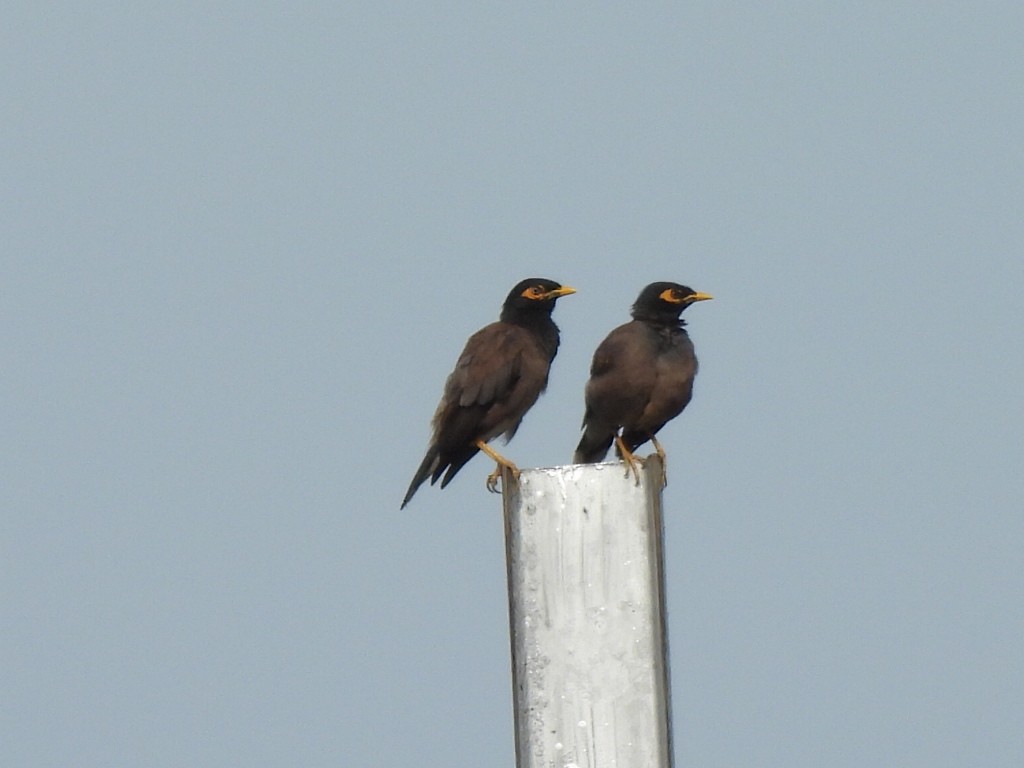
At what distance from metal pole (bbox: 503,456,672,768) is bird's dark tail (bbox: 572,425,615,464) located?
354 centimetres

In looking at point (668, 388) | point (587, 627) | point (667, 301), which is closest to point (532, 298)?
point (667, 301)

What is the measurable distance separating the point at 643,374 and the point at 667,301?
1.59 ft

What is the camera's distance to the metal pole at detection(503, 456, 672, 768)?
524 cm

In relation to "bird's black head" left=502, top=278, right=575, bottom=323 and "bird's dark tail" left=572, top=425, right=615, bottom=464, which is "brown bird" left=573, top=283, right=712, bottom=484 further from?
"bird's black head" left=502, top=278, right=575, bottom=323

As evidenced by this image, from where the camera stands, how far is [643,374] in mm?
8648

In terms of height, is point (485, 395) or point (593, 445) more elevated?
point (485, 395)

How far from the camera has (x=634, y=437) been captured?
8.92 metres

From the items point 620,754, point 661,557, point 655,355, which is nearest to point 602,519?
point 661,557

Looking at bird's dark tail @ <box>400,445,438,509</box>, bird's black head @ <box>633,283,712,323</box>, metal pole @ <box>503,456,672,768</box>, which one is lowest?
metal pole @ <box>503,456,672,768</box>

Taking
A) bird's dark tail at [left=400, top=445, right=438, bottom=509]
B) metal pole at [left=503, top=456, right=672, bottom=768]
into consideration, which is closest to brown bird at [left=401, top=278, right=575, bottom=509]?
bird's dark tail at [left=400, top=445, right=438, bottom=509]

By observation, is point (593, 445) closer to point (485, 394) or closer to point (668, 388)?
point (668, 388)

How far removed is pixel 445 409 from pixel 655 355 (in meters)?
1.04

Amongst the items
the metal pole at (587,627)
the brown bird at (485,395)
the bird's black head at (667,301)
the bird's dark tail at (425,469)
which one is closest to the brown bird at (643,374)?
the bird's black head at (667,301)

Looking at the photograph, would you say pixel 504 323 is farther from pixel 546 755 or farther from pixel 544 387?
pixel 546 755
